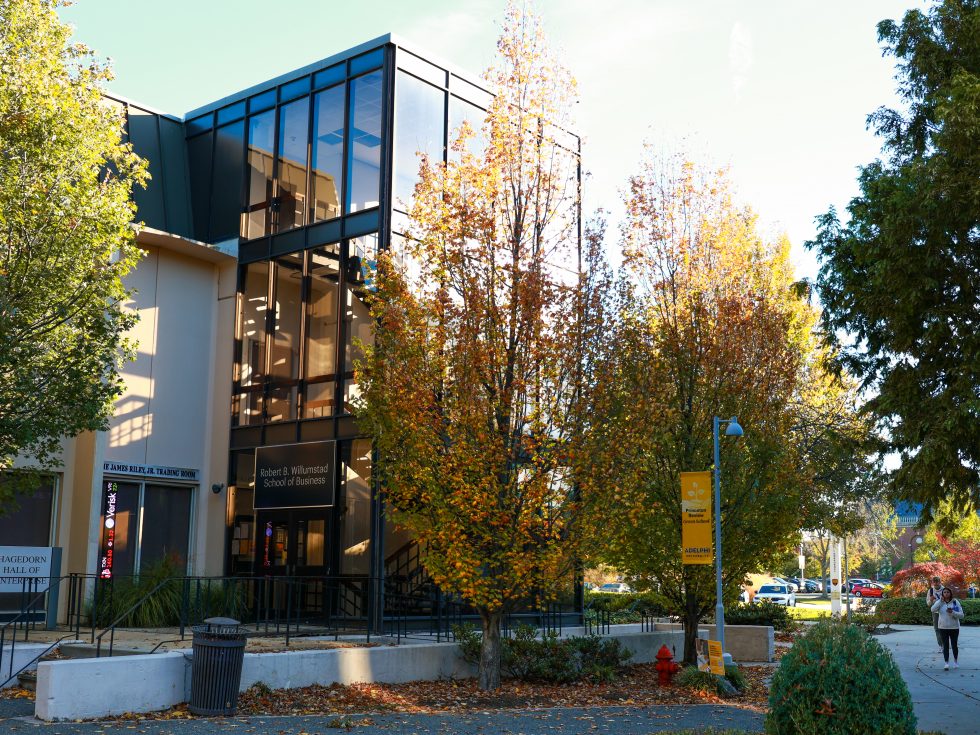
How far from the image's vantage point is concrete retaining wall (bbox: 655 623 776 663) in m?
22.3

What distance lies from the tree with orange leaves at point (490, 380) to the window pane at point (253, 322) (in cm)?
650

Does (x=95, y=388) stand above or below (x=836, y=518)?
above

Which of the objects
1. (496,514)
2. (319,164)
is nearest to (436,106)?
(319,164)

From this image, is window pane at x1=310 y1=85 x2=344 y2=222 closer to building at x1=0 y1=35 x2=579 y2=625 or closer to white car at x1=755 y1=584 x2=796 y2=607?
building at x1=0 y1=35 x2=579 y2=625

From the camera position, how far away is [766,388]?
1825cm

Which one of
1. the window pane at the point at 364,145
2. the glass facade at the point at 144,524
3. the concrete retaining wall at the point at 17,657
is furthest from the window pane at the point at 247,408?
the concrete retaining wall at the point at 17,657

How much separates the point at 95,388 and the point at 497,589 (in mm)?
6756

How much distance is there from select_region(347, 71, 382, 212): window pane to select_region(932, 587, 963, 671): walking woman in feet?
43.2

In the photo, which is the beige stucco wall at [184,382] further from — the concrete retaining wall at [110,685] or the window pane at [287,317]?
the concrete retaining wall at [110,685]

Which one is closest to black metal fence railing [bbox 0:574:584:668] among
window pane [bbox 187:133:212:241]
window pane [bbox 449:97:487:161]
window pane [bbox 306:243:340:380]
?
window pane [bbox 306:243:340:380]

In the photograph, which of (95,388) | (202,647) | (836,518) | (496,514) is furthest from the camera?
(836,518)

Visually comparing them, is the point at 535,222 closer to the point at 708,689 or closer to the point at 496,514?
the point at 496,514

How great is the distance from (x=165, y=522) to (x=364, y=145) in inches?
345

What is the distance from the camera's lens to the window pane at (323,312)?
66.5 ft
